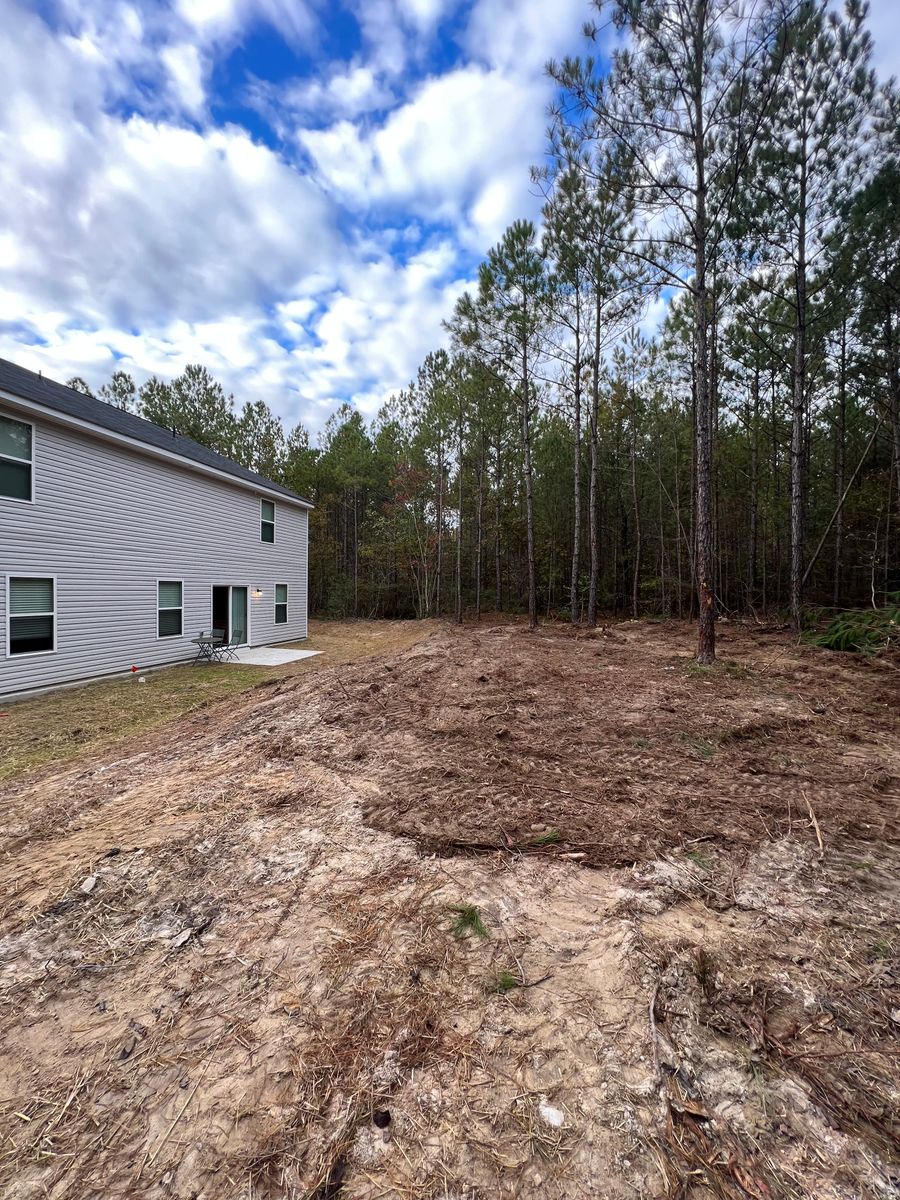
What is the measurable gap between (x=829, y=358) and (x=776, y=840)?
14223 mm

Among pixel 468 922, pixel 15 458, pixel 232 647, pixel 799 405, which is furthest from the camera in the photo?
pixel 232 647

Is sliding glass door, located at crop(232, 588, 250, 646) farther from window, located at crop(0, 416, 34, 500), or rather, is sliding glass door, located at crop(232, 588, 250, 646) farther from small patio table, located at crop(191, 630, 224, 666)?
window, located at crop(0, 416, 34, 500)

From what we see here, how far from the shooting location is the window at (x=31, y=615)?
6727 millimetres

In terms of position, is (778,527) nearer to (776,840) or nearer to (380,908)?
(776,840)

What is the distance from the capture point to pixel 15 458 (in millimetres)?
6684

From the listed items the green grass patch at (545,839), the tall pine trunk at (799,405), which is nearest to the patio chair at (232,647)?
the green grass patch at (545,839)

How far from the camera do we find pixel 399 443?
1850cm

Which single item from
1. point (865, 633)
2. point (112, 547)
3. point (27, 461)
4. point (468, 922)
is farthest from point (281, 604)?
point (865, 633)

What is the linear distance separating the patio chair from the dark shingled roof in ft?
12.4

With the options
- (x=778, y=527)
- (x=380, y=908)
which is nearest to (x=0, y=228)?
(x=380, y=908)

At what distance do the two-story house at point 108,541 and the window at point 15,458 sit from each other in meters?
0.01

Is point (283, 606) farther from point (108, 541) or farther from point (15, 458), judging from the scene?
point (15, 458)

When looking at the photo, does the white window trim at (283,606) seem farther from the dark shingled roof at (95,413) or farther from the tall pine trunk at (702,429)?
the tall pine trunk at (702,429)

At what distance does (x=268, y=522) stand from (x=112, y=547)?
476cm
